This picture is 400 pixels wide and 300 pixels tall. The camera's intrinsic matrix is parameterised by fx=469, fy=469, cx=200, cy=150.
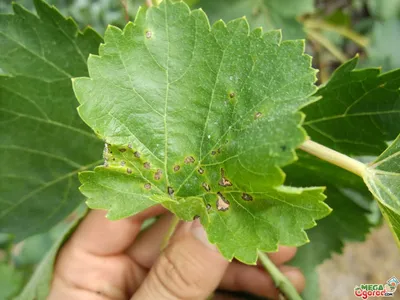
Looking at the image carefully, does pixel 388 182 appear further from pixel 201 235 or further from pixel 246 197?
pixel 201 235

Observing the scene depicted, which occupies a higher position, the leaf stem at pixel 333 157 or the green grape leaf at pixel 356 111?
the green grape leaf at pixel 356 111

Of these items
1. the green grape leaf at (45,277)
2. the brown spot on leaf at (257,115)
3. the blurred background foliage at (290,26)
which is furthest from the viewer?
the blurred background foliage at (290,26)

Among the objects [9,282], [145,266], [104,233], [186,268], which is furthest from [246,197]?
[9,282]

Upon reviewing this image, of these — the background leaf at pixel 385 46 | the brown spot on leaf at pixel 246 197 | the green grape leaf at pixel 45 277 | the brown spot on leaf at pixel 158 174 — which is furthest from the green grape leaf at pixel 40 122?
the background leaf at pixel 385 46

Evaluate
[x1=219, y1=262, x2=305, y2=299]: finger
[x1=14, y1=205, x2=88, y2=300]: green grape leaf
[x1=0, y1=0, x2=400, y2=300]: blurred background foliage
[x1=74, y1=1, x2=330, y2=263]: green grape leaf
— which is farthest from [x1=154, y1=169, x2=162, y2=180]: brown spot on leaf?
[x1=219, y1=262, x2=305, y2=299]: finger

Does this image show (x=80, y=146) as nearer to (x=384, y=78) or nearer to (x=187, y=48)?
(x=187, y=48)

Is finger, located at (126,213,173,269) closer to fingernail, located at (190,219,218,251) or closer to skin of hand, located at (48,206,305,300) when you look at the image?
skin of hand, located at (48,206,305,300)

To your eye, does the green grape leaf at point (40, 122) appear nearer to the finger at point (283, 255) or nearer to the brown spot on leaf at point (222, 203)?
the brown spot on leaf at point (222, 203)
